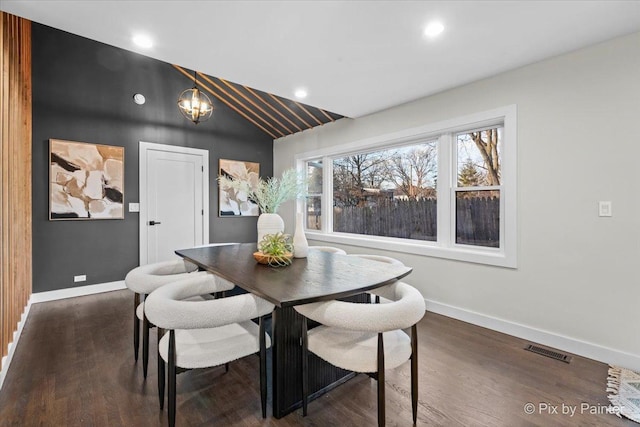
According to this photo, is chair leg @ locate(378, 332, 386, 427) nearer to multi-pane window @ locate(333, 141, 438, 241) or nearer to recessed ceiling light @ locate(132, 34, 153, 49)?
multi-pane window @ locate(333, 141, 438, 241)

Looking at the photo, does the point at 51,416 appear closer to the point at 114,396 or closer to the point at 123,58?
the point at 114,396

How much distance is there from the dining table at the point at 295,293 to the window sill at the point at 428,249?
4.68 feet

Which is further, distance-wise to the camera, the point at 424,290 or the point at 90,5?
the point at 424,290

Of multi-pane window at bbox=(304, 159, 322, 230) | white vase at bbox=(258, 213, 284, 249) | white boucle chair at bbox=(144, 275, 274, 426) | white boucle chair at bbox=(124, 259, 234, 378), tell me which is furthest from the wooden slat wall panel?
multi-pane window at bbox=(304, 159, 322, 230)

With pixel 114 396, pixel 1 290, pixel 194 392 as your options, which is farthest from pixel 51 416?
pixel 1 290

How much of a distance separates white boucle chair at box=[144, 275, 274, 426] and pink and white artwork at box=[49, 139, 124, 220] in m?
3.36

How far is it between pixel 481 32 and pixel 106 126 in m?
4.77

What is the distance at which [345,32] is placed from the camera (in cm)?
227

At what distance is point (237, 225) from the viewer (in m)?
5.72

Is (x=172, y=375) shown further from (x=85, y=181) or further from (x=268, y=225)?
(x=85, y=181)

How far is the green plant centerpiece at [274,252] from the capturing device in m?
2.20

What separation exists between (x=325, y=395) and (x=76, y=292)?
395 centimetres

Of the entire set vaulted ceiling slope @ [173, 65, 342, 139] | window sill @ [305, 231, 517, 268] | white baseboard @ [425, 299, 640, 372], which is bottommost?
white baseboard @ [425, 299, 640, 372]

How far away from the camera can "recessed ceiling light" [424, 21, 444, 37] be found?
7.06 ft
